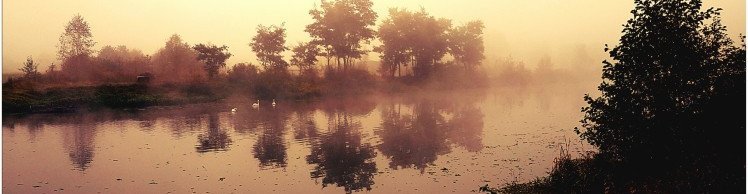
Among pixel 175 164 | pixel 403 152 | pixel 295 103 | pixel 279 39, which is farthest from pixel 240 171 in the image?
pixel 279 39

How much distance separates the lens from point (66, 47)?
5819 centimetres

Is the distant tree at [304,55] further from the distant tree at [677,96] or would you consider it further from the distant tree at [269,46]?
the distant tree at [677,96]

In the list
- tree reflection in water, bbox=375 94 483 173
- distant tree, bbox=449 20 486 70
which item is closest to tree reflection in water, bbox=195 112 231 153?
tree reflection in water, bbox=375 94 483 173

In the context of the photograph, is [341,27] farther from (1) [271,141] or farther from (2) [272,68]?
(1) [271,141]

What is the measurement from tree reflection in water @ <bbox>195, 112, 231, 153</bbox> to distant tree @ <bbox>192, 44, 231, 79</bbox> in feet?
83.4

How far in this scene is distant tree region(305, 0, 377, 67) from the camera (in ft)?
221

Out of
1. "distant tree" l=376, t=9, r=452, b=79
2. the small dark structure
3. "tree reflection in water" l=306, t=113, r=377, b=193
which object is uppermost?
"distant tree" l=376, t=9, r=452, b=79

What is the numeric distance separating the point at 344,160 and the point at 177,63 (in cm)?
4626

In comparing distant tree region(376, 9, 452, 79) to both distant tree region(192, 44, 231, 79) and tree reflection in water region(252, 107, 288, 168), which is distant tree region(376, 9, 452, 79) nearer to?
distant tree region(192, 44, 231, 79)

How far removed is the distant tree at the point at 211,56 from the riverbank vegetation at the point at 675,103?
53955mm

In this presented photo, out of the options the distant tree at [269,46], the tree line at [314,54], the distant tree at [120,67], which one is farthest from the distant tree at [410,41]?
the distant tree at [120,67]

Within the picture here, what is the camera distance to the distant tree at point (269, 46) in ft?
213

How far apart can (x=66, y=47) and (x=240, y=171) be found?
4797cm

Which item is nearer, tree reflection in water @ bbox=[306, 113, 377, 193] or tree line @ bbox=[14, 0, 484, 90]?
tree reflection in water @ bbox=[306, 113, 377, 193]
